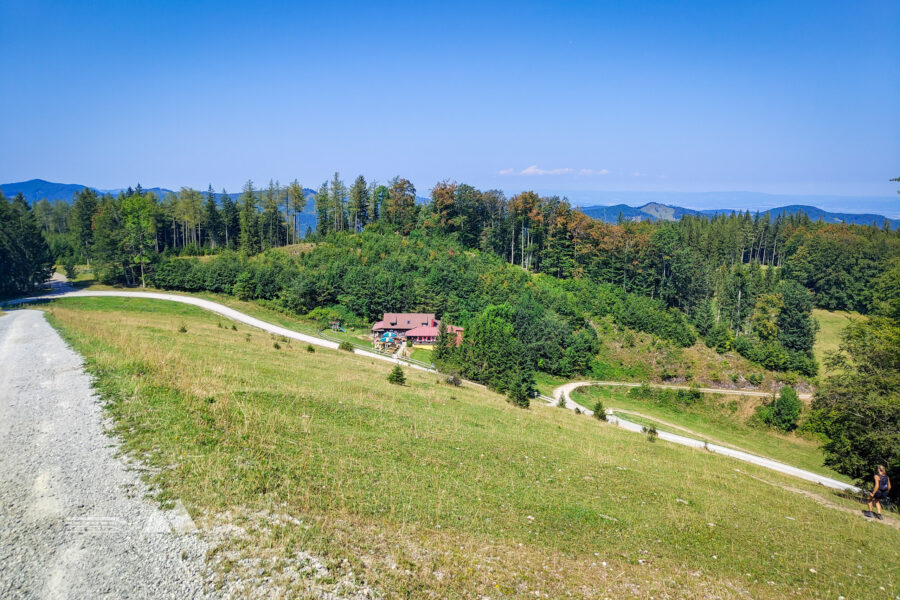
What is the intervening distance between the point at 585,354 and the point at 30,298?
86.4 metres

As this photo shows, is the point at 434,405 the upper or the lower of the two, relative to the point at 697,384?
upper

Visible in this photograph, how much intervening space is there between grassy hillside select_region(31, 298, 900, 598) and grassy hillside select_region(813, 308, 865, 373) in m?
86.1

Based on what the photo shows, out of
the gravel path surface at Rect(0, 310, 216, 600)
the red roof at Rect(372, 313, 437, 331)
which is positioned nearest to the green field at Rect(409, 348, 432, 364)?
the red roof at Rect(372, 313, 437, 331)

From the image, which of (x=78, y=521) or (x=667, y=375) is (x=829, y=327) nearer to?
(x=667, y=375)

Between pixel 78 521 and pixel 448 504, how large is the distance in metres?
8.57

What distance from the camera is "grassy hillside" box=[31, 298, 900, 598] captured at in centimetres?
900

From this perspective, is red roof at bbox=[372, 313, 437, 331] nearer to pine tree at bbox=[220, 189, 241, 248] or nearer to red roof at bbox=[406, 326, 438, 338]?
red roof at bbox=[406, 326, 438, 338]

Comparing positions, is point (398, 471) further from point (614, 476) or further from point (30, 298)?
point (30, 298)

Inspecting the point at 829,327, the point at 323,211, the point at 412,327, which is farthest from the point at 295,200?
the point at 829,327

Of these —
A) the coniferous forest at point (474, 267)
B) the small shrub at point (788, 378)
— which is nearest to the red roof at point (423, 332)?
the coniferous forest at point (474, 267)

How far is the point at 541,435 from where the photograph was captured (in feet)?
75.0

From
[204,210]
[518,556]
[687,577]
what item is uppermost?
[204,210]

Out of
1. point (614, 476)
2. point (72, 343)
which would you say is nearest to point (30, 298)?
point (72, 343)

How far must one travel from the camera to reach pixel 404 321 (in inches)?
2800
